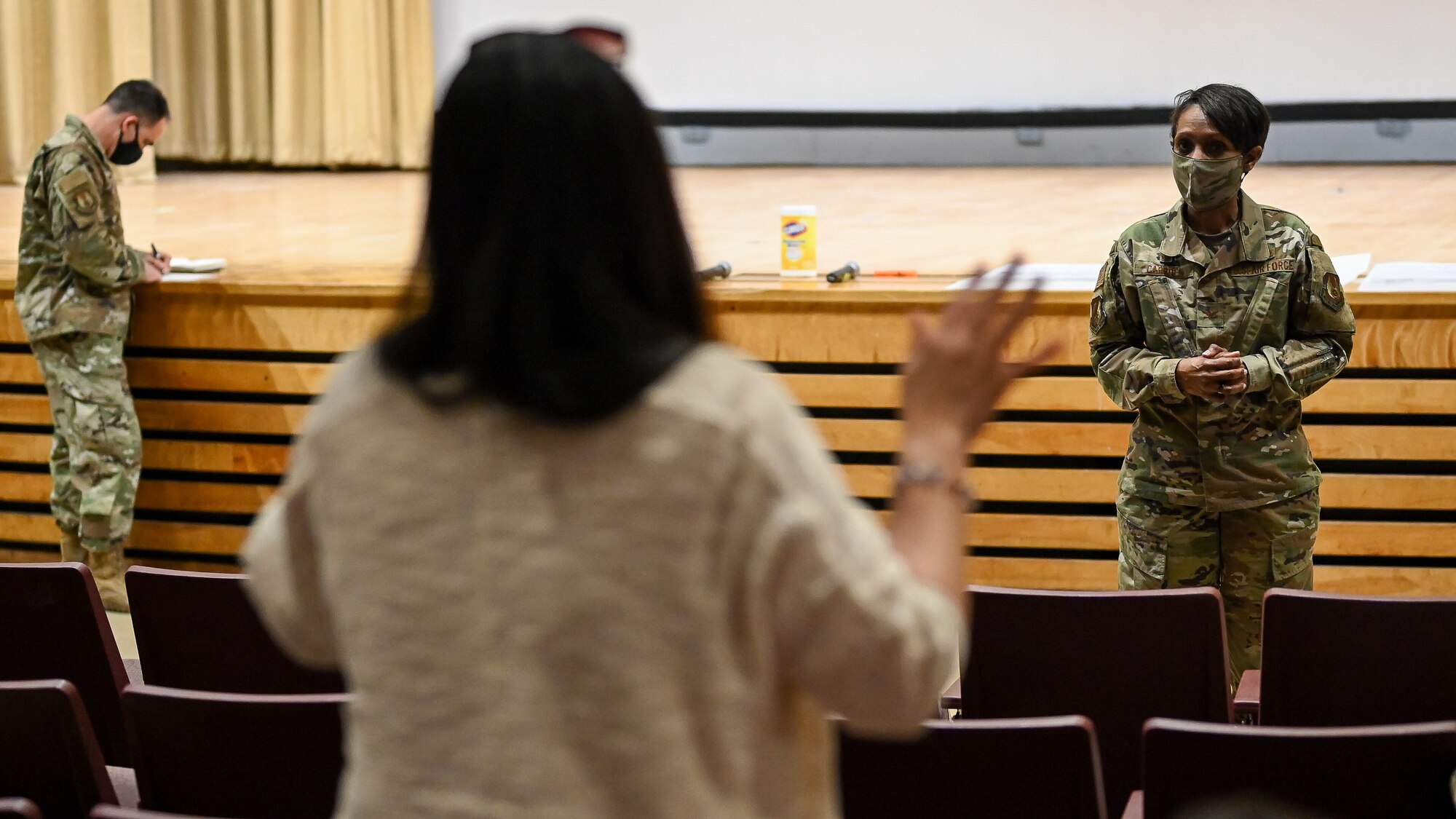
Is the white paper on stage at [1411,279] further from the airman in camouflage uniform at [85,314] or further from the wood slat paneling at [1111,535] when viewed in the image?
the airman in camouflage uniform at [85,314]

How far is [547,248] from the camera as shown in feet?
3.29

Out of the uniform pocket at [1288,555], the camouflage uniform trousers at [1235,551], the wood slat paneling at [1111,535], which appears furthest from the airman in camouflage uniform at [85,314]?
the uniform pocket at [1288,555]

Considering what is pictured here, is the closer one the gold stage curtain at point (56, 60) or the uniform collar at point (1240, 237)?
the uniform collar at point (1240, 237)

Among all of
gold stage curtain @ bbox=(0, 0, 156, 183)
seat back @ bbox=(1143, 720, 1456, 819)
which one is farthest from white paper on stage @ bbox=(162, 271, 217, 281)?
gold stage curtain @ bbox=(0, 0, 156, 183)

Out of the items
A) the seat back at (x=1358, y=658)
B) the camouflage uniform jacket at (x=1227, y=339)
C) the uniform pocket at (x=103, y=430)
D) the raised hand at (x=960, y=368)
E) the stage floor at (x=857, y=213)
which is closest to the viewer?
the raised hand at (x=960, y=368)

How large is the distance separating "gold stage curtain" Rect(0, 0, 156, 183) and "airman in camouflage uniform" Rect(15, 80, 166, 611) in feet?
17.3

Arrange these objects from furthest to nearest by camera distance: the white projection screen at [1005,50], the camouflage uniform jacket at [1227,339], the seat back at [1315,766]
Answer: the white projection screen at [1005,50]
the camouflage uniform jacket at [1227,339]
the seat back at [1315,766]

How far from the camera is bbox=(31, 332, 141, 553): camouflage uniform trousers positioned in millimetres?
4402

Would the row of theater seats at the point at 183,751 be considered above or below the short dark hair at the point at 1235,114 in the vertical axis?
below

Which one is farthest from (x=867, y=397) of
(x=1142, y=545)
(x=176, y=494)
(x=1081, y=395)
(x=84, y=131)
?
(x=84, y=131)

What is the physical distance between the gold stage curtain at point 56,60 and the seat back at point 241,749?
8249mm

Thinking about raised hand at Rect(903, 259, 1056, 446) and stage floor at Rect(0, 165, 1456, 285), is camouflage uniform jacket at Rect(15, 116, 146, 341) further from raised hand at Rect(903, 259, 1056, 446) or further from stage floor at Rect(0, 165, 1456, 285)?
raised hand at Rect(903, 259, 1056, 446)

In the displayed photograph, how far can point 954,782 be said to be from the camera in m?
1.73

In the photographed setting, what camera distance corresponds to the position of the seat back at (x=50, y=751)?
181 centimetres
